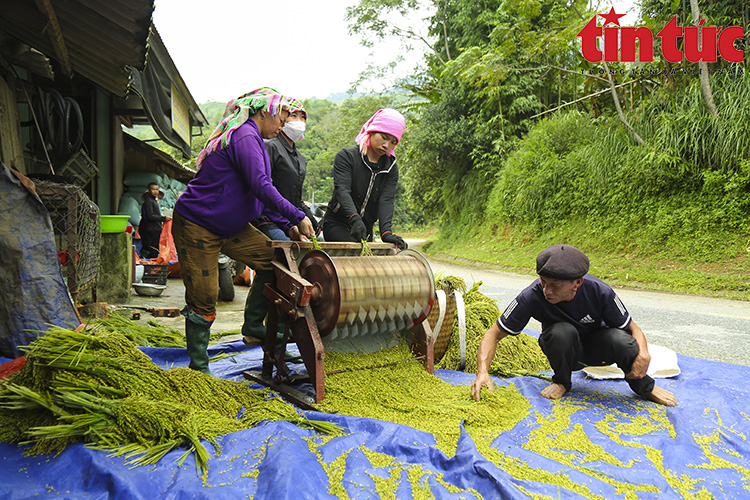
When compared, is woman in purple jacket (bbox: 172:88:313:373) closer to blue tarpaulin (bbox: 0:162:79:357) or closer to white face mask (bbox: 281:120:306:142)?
white face mask (bbox: 281:120:306:142)

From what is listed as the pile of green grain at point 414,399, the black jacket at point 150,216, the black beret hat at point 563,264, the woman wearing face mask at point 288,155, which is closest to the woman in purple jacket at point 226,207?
the woman wearing face mask at point 288,155

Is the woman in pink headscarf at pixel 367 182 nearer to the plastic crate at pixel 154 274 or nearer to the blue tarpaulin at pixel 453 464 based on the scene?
the blue tarpaulin at pixel 453 464

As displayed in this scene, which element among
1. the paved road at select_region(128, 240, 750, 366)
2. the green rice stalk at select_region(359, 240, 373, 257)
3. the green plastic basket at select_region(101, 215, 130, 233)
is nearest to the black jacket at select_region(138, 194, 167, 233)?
the paved road at select_region(128, 240, 750, 366)

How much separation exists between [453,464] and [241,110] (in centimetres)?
233

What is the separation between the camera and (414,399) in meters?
2.85

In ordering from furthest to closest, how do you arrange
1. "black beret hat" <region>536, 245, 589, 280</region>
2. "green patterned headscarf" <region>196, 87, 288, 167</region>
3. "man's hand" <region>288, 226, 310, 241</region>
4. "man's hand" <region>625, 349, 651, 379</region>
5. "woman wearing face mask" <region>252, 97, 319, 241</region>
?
"woman wearing face mask" <region>252, 97, 319, 241</region> → "man's hand" <region>288, 226, 310, 241</region> → "green patterned headscarf" <region>196, 87, 288, 167</region> → "man's hand" <region>625, 349, 651, 379</region> → "black beret hat" <region>536, 245, 589, 280</region>

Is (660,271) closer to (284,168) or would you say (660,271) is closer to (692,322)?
(692,322)

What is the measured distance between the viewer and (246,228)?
10.6 ft

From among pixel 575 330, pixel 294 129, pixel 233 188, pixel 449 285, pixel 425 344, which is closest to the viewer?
pixel 575 330

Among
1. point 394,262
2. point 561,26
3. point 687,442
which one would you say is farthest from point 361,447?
point 561,26

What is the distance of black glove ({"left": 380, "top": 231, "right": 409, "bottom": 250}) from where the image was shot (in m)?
3.61

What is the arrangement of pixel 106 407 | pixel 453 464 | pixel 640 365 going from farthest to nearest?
1. pixel 640 365
2. pixel 106 407
3. pixel 453 464

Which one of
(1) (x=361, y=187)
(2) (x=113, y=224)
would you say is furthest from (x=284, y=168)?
(2) (x=113, y=224)

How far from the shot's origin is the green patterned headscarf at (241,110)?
9.95 ft
